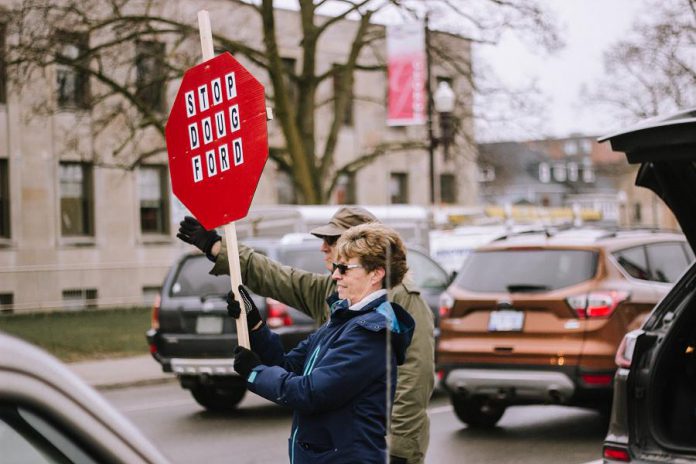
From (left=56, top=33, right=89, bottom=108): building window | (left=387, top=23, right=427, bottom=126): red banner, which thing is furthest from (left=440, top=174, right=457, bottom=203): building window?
(left=387, top=23, right=427, bottom=126): red banner

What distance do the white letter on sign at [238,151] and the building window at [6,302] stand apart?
79.7ft

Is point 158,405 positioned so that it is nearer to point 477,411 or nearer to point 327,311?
point 477,411

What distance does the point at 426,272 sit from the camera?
13.7 m

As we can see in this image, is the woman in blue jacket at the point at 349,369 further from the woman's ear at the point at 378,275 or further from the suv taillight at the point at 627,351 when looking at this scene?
the suv taillight at the point at 627,351

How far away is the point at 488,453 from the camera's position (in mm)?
9219

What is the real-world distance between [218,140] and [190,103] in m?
0.20

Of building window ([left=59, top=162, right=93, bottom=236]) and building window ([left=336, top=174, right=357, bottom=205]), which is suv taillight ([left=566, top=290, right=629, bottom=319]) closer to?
building window ([left=59, top=162, right=93, bottom=236])

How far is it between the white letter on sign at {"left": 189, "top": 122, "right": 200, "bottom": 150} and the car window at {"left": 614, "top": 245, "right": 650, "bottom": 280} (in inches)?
246

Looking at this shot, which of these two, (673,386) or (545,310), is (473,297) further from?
(673,386)

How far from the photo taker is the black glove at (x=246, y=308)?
12.0 ft

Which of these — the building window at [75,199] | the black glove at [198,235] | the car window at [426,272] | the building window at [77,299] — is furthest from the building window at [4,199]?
the black glove at [198,235]

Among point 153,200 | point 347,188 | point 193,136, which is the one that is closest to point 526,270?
point 193,136

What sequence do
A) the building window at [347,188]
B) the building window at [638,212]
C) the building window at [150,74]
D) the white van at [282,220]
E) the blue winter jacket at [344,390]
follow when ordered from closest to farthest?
the blue winter jacket at [344,390] < the white van at [282,220] < the building window at [150,74] < the building window at [347,188] < the building window at [638,212]

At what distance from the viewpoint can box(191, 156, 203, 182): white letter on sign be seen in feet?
12.8
